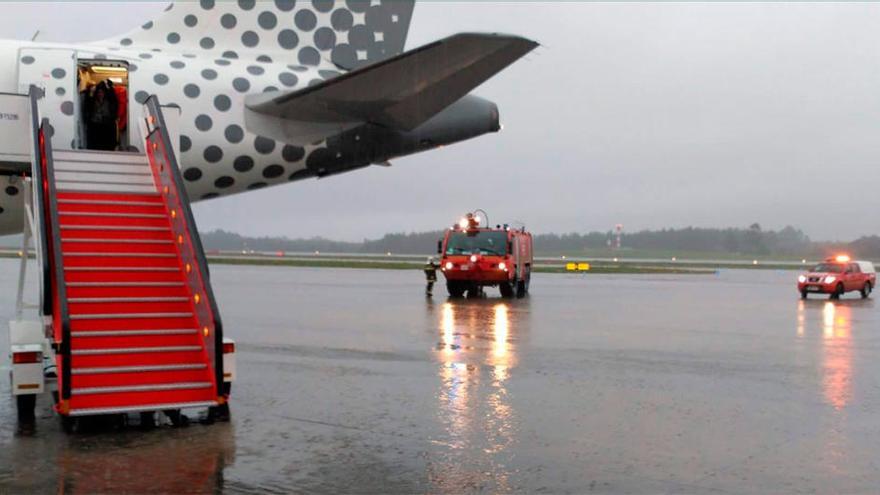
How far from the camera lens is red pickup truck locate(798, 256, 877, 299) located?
102 feet

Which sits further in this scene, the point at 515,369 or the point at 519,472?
the point at 515,369

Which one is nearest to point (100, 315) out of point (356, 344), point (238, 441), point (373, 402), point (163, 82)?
point (238, 441)

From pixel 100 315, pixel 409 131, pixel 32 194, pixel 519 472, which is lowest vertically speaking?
pixel 519 472

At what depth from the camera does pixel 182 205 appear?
10.1 meters

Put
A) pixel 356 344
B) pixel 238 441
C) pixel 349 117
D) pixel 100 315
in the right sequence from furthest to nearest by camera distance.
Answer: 1. pixel 356 344
2. pixel 349 117
3. pixel 100 315
4. pixel 238 441

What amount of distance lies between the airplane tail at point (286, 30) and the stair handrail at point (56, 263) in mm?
3695

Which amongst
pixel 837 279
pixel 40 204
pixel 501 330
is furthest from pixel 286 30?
pixel 837 279

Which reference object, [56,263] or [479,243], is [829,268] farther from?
[56,263]

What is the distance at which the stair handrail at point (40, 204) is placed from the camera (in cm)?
891

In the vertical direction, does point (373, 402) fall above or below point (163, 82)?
below

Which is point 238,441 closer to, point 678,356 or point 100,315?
point 100,315

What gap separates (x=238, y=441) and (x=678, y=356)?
852cm

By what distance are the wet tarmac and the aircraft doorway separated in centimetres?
349

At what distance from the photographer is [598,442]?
821cm
